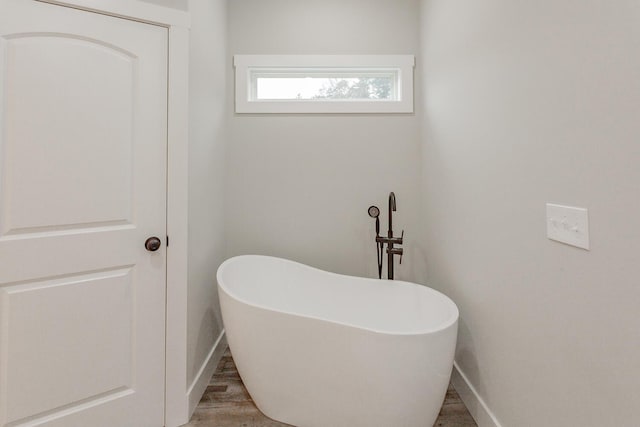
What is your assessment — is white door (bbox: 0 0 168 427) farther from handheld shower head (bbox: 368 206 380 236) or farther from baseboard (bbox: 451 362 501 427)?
baseboard (bbox: 451 362 501 427)

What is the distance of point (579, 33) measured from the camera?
89cm

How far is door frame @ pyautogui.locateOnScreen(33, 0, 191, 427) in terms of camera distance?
149cm

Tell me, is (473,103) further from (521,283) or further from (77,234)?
(77,234)

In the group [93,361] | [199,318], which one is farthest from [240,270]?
[93,361]

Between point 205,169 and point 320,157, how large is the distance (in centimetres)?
92

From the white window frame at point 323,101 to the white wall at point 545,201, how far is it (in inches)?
21.8

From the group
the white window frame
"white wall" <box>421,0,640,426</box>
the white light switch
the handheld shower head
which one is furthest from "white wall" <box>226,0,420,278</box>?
the white light switch

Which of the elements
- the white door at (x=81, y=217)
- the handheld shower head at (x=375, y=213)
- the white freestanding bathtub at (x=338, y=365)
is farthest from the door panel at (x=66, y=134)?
the handheld shower head at (x=375, y=213)

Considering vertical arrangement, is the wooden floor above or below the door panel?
below

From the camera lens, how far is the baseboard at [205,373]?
5.20 feet

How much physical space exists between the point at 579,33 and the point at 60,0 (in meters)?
2.01

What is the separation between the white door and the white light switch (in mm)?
1697

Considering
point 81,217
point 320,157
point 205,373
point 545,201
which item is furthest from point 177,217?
point 545,201

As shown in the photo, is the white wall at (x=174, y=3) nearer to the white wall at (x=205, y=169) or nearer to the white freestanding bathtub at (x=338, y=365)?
the white wall at (x=205, y=169)
